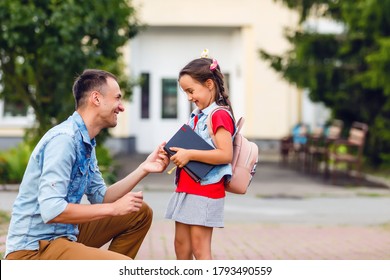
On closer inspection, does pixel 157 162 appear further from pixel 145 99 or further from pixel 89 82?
pixel 145 99

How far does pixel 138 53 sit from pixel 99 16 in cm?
1315

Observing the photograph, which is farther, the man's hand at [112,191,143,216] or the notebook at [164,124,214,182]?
the notebook at [164,124,214,182]

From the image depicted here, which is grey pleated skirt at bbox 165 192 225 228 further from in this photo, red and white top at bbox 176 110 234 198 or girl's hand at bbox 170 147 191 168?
girl's hand at bbox 170 147 191 168

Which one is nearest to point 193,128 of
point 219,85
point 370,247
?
point 219,85

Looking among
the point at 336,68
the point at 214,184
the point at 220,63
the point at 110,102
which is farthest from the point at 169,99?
the point at 110,102

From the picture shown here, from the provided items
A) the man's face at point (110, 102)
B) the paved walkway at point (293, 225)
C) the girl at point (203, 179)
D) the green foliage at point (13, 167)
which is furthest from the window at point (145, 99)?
the man's face at point (110, 102)

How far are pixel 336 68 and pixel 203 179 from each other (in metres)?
15.2

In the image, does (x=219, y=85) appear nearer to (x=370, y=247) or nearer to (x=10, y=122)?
(x=370, y=247)

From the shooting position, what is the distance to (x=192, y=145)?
5.79 metres

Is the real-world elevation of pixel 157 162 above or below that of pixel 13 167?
above

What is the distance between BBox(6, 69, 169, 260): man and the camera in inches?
199

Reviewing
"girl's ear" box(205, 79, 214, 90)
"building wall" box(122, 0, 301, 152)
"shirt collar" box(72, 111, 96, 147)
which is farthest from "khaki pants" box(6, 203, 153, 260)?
"building wall" box(122, 0, 301, 152)

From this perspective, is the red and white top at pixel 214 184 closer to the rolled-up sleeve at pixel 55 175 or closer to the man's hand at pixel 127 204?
the man's hand at pixel 127 204

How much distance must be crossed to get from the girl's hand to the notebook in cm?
4
